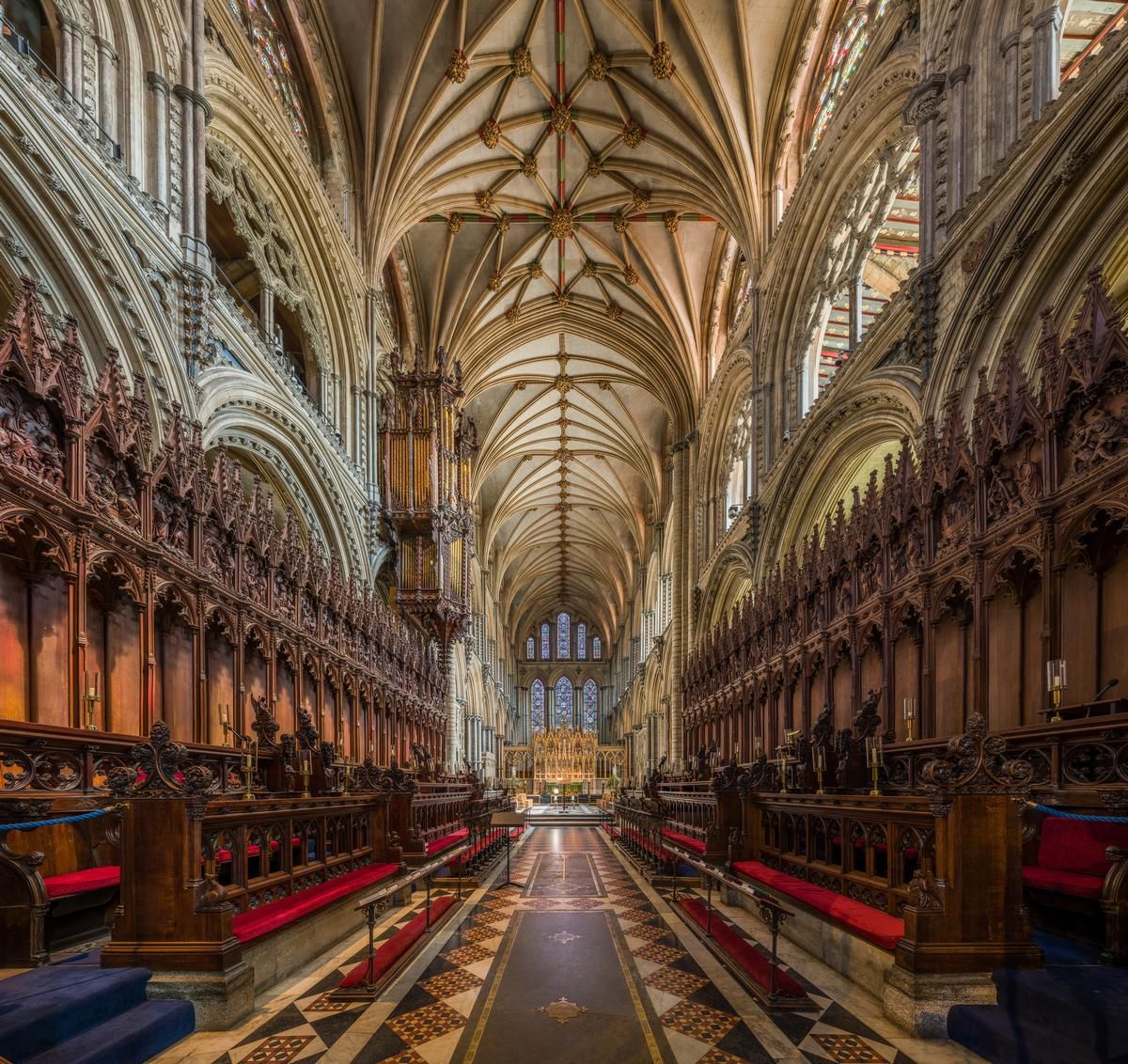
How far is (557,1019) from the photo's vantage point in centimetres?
442

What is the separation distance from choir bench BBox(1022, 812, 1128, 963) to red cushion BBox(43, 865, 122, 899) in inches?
211

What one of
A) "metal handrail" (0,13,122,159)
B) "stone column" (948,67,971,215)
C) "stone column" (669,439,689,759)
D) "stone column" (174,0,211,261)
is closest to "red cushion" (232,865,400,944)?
"stone column" (174,0,211,261)

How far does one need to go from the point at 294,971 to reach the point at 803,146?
16.6 meters

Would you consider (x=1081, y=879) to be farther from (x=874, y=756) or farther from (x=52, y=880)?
(x=52, y=880)

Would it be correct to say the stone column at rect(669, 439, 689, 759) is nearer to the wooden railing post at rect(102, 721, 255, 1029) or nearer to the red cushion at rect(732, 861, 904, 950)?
the red cushion at rect(732, 861, 904, 950)

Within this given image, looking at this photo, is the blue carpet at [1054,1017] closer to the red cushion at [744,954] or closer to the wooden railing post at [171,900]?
the red cushion at [744,954]

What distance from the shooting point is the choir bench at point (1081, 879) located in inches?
150

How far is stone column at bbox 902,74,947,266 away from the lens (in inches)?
367

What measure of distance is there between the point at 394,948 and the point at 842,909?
10.7ft

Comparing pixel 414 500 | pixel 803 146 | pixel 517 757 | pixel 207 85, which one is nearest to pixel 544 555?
pixel 517 757

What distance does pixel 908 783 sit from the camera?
750cm

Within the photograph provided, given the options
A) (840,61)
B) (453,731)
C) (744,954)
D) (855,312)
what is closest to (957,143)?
(855,312)

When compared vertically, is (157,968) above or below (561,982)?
above

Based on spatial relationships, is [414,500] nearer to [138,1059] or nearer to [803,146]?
[803,146]
